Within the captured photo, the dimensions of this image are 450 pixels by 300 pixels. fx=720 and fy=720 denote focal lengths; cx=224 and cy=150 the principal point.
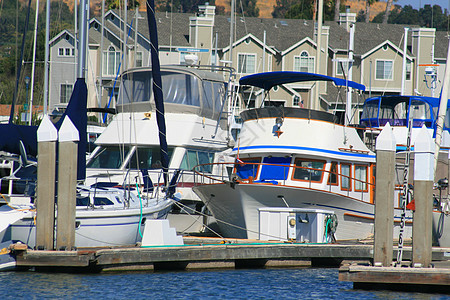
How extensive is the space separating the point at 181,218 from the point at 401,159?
698cm

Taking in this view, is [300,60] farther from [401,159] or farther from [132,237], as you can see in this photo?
[132,237]

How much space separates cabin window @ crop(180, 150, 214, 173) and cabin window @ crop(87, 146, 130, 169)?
179cm

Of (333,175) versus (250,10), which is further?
(250,10)

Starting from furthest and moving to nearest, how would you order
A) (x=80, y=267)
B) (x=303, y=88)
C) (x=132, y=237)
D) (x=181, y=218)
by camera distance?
(x=303, y=88) → (x=181, y=218) → (x=132, y=237) → (x=80, y=267)

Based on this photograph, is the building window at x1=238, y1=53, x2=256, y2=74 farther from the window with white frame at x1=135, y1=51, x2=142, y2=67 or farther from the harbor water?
the harbor water

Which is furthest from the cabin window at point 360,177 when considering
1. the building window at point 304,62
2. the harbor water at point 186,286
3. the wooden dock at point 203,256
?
the building window at point 304,62

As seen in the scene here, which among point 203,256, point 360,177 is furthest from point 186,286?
point 360,177

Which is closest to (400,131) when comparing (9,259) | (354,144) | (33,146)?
(354,144)

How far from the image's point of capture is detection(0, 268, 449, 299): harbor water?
13234 mm

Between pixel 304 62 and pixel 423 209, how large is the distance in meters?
42.3

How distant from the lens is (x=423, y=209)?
1270 cm

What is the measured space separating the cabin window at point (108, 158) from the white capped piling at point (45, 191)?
732 cm

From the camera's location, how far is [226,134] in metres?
24.5

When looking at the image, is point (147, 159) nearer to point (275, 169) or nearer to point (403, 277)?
point (275, 169)
